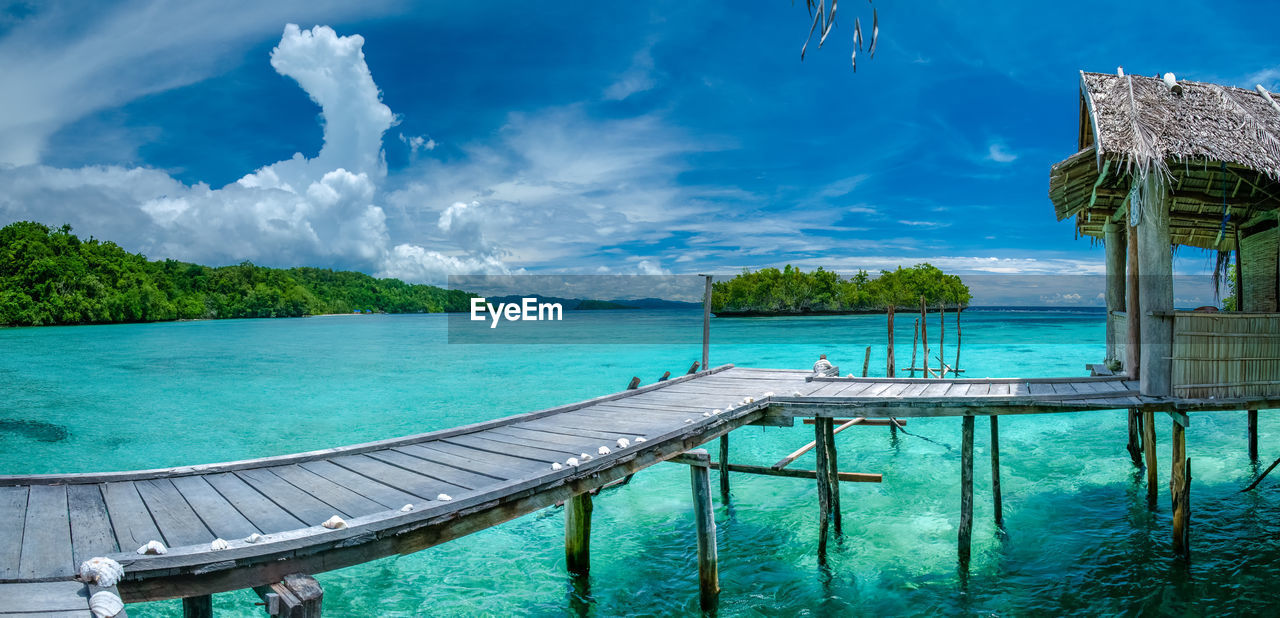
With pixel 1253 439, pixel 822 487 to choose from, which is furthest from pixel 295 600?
pixel 1253 439

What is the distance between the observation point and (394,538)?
3.74 meters

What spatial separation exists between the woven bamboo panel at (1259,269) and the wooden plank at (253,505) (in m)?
12.4

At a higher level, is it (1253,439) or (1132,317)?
(1132,317)

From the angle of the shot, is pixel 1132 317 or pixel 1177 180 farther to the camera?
pixel 1132 317

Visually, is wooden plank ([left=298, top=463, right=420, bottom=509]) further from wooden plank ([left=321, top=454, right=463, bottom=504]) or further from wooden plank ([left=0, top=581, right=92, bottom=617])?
wooden plank ([left=0, top=581, right=92, bottom=617])

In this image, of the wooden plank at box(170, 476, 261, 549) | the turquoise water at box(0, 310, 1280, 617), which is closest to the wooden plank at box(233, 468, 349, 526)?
the wooden plank at box(170, 476, 261, 549)

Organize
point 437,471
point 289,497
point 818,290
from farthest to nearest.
Answer: 1. point 818,290
2. point 437,471
3. point 289,497

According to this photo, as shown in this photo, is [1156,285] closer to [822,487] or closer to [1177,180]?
[1177,180]

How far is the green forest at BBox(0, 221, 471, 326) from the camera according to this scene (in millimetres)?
59000

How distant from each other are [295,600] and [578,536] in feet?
14.7

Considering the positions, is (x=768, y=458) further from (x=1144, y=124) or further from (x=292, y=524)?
(x=292, y=524)

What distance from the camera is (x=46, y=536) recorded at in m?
3.43

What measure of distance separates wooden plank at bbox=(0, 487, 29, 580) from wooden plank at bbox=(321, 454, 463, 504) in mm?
1798

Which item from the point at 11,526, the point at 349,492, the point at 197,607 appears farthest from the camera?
the point at 349,492
